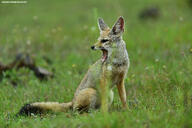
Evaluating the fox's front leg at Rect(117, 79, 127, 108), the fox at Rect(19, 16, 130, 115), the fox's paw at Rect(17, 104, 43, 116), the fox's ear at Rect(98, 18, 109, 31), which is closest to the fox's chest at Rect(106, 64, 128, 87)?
the fox at Rect(19, 16, 130, 115)

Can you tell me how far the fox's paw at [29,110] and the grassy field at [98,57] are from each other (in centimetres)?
15

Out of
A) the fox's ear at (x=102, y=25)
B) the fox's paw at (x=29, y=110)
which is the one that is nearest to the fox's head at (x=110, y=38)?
the fox's ear at (x=102, y=25)

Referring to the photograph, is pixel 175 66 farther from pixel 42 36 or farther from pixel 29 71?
pixel 42 36

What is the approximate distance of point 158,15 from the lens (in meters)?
15.4

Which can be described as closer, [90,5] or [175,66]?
[175,66]

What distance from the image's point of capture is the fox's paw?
5391 millimetres

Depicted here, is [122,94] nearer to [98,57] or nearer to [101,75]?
[101,75]

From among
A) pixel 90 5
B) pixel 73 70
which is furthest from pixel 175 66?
pixel 90 5

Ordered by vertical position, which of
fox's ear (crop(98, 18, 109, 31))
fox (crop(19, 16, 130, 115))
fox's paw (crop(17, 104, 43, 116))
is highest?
fox's ear (crop(98, 18, 109, 31))

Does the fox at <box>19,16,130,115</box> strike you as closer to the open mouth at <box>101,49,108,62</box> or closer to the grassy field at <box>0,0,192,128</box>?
the open mouth at <box>101,49,108,62</box>

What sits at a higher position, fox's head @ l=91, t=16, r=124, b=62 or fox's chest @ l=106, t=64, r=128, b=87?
fox's head @ l=91, t=16, r=124, b=62

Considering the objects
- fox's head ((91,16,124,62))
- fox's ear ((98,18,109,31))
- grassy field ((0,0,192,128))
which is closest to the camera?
grassy field ((0,0,192,128))

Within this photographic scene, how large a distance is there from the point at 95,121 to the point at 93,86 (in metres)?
1.24

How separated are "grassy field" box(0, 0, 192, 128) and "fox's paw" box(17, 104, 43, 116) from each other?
0.15 metres
